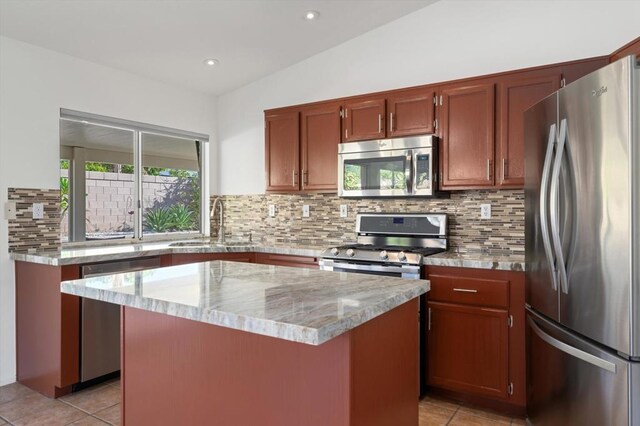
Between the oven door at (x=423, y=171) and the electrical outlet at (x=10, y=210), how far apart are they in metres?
2.82

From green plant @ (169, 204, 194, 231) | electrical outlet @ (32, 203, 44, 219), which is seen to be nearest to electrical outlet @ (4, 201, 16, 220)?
electrical outlet @ (32, 203, 44, 219)

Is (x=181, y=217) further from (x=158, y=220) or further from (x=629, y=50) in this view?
(x=629, y=50)

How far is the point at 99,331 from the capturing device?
300 centimetres

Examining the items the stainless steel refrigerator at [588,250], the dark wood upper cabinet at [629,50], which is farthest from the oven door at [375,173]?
the dark wood upper cabinet at [629,50]

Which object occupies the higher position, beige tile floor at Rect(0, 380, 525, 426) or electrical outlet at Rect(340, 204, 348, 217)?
electrical outlet at Rect(340, 204, 348, 217)

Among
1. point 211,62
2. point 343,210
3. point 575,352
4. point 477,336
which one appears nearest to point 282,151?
point 343,210

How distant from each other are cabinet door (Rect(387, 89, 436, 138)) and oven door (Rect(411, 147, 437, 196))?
0.18m

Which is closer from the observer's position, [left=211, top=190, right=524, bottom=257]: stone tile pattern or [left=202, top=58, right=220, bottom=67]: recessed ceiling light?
[left=211, top=190, right=524, bottom=257]: stone tile pattern

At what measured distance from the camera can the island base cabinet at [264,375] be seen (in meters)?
1.22

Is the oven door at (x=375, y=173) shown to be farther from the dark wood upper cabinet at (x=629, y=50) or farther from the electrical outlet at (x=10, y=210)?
the electrical outlet at (x=10, y=210)

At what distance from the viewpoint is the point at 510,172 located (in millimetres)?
2807

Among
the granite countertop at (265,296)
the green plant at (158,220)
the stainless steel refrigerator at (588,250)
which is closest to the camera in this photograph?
the granite countertop at (265,296)

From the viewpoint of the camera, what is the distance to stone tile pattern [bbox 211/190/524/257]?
10.1 feet

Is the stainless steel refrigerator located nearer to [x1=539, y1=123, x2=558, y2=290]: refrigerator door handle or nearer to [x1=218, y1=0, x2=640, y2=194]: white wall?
[x1=539, y1=123, x2=558, y2=290]: refrigerator door handle
